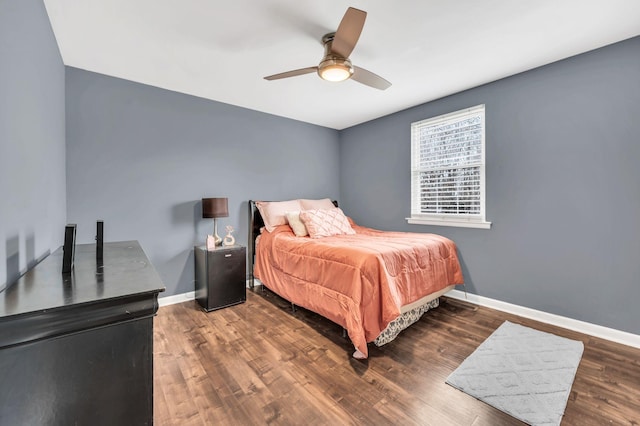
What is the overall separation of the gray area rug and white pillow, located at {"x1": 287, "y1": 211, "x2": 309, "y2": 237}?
207 cm

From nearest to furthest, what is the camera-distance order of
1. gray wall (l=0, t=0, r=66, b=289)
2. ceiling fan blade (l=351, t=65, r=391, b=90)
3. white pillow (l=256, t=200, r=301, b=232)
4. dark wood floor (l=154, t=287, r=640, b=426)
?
gray wall (l=0, t=0, r=66, b=289) < dark wood floor (l=154, t=287, r=640, b=426) < ceiling fan blade (l=351, t=65, r=391, b=90) < white pillow (l=256, t=200, r=301, b=232)

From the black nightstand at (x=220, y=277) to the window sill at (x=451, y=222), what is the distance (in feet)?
7.42

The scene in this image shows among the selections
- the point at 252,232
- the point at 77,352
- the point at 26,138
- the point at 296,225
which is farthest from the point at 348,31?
the point at 252,232

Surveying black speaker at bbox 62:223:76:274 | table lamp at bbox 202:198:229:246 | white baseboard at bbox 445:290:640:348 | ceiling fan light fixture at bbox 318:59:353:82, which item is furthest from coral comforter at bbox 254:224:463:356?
black speaker at bbox 62:223:76:274

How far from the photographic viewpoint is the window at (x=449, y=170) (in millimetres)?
3131

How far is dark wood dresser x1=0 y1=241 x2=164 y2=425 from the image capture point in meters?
0.73

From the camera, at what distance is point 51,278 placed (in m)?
1.10

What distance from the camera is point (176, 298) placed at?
3213mm

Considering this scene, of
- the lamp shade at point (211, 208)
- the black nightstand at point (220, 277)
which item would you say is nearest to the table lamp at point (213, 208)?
the lamp shade at point (211, 208)

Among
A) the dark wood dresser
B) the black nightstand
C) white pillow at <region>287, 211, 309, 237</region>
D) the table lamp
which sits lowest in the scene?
the black nightstand

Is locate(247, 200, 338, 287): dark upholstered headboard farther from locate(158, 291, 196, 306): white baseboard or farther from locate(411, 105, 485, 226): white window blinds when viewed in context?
locate(411, 105, 485, 226): white window blinds

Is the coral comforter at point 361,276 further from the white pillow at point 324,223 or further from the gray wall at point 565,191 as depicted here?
the gray wall at point 565,191

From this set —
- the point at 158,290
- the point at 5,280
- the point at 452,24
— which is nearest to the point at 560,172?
the point at 452,24

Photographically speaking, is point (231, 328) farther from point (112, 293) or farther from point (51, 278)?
point (112, 293)
